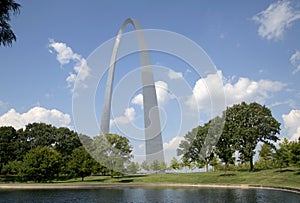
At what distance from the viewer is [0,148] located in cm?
5984

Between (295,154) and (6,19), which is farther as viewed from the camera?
(295,154)

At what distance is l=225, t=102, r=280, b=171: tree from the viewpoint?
1777 inches

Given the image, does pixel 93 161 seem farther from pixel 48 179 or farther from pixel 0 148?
pixel 0 148

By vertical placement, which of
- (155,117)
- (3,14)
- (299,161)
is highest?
(155,117)

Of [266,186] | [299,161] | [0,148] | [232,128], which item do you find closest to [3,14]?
[266,186]

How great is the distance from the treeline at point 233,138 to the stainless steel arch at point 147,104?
239 inches

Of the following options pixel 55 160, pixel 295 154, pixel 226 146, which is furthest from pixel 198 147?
pixel 55 160

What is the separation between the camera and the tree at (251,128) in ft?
148

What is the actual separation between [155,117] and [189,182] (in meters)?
12.1

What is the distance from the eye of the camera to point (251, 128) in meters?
45.4

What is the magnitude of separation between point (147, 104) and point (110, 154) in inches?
367

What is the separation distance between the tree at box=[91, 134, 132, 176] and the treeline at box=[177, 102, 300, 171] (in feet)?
35.5

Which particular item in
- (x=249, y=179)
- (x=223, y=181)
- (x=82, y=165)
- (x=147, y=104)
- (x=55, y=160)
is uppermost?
(x=147, y=104)

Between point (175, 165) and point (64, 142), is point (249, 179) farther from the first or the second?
point (64, 142)
